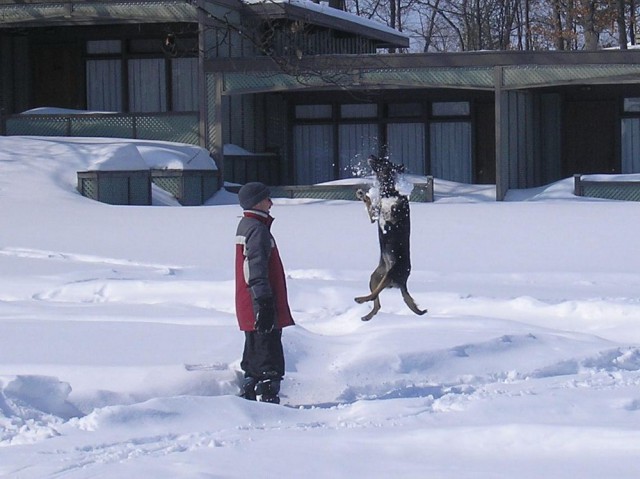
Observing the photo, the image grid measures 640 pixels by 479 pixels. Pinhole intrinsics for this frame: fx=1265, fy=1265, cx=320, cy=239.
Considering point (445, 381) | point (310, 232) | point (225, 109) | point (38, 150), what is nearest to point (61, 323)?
point (445, 381)

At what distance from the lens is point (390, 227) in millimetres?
10227

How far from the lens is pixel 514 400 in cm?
729

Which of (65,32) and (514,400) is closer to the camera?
(514,400)

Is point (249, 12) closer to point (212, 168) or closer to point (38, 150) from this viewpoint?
point (212, 168)

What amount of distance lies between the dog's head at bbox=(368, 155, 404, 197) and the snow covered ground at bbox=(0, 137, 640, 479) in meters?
1.03

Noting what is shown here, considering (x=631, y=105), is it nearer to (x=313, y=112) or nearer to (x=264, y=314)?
(x=313, y=112)

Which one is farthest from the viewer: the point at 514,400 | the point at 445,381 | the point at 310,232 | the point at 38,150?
the point at 38,150

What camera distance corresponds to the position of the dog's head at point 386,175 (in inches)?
400

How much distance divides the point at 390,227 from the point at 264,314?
9.03 feet

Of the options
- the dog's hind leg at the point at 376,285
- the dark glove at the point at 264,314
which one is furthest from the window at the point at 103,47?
the dark glove at the point at 264,314

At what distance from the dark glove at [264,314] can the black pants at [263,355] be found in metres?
0.11

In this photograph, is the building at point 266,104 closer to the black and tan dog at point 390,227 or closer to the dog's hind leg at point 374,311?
the black and tan dog at point 390,227

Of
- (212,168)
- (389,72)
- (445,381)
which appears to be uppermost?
(389,72)

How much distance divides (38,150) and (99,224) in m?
5.86
